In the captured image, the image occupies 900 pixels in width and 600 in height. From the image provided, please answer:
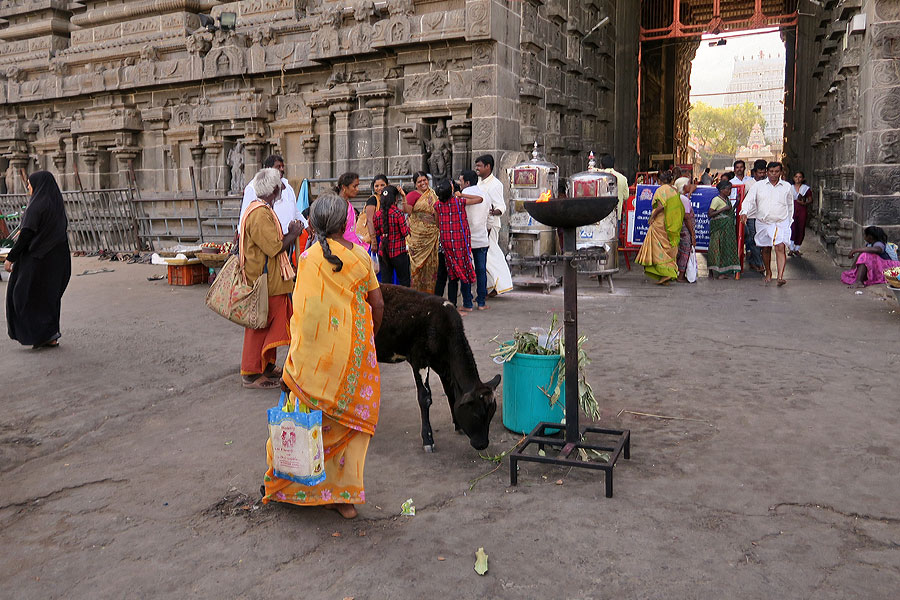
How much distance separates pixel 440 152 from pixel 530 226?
2.36m

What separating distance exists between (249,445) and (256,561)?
1.39 m

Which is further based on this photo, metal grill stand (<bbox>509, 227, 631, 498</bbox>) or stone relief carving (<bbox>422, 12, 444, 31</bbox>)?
stone relief carving (<bbox>422, 12, 444, 31</bbox>)

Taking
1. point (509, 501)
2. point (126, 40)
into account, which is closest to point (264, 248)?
point (509, 501)

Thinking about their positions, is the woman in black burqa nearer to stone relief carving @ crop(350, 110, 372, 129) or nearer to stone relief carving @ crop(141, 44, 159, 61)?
stone relief carving @ crop(350, 110, 372, 129)

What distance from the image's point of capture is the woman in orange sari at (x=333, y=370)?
330 cm

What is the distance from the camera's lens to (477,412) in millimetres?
4027

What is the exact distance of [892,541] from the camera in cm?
302

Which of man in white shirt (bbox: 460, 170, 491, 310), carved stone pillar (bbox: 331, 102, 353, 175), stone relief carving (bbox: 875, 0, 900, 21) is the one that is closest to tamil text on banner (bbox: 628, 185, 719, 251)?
stone relief carving (bbox: 875, 0, 900, 21)

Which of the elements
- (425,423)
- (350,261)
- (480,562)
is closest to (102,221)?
(425,423)

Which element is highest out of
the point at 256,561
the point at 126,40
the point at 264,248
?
the point at 126,40

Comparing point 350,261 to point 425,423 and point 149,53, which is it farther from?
point 149,53

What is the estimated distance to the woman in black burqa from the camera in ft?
21.8

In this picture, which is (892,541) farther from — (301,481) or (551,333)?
(301,481)

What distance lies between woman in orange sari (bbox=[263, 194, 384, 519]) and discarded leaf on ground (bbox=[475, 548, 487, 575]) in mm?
660
